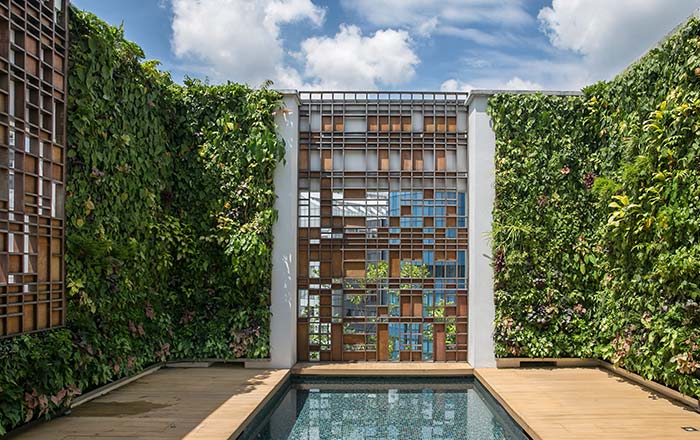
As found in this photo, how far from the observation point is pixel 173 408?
4.81 m

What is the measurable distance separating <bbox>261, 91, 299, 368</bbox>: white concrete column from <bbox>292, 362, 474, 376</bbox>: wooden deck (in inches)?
12.6

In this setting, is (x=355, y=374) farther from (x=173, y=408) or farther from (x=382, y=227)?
(x=173, y=408)

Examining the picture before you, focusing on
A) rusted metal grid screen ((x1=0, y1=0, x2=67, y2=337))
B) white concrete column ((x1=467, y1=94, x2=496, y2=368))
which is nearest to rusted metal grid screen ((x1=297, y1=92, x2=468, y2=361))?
white concrete column ((x1=467, y1=94, x2=496, y2=368))

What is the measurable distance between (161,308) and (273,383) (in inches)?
69.3

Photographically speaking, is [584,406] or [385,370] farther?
[385,370]

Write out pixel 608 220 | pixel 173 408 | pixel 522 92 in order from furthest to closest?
pixel 522 92, pixel 608 220, pixel 173 408

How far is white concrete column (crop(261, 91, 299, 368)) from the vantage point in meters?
6.71

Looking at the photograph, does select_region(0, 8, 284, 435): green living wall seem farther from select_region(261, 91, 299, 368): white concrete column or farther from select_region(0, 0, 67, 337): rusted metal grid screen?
select_region(0, 0, 67, 337): rusted metal grid screen

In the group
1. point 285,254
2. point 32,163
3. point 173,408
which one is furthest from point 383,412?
point 32,163

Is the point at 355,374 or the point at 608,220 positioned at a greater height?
the point at 608,220

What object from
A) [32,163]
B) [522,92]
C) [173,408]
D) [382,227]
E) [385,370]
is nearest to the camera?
[32,163]

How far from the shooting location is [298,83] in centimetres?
713

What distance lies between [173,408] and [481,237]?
4111 millimetres

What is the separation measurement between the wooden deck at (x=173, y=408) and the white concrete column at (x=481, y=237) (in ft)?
8.16
